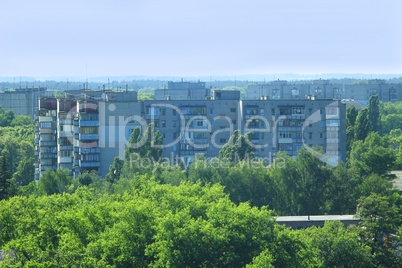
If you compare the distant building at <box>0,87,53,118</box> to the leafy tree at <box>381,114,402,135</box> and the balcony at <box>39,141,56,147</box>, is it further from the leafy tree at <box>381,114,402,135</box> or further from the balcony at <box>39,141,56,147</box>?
the balcony at <box>39,141,56,147</box>

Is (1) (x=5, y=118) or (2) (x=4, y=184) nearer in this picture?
(2) (x=4, y=184)

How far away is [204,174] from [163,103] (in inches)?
761

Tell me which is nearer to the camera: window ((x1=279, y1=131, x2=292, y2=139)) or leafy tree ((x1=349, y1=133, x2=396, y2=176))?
leafy tree ((x1=349, y1=133, x2=396, y2=176))

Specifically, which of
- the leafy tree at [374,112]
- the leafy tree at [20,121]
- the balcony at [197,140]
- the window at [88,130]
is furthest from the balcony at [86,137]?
the leafy tree at [20,121]

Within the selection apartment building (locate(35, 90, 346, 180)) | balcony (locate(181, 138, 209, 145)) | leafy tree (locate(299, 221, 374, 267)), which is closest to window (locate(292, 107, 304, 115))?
apartment building (locate(35, 90, 346, 180))

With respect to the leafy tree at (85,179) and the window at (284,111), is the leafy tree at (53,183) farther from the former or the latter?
the window at (284,111)

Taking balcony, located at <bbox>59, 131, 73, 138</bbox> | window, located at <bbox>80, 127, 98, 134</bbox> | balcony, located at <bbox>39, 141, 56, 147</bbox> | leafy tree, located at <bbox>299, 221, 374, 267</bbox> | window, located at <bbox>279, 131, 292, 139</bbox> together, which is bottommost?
leafy tree, located at <bbox>299, 221, 374, 267</bbox>

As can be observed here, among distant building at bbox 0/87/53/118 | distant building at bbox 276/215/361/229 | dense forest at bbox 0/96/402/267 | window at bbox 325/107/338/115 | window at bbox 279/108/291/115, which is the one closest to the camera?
dense forest at bbox 0/96/402/267

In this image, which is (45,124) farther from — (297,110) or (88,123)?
(297,110)

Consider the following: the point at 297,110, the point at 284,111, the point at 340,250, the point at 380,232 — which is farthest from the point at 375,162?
the point at 340,250

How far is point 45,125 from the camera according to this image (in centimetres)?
9012

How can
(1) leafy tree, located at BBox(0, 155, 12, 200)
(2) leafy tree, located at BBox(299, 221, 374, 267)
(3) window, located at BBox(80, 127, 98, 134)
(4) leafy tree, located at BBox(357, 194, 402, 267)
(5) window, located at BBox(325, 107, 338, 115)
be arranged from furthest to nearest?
(5) window, located at BBox(325, 107, 338, 115) < (3) window, located at BBox(80, 127, 98, 134) < (1) leafy tree, located at BBox(0, 155, 12, 200) < (4) leafy tree, located at BBox(357, 194, 402, 267) < (2) leafy tree, located at BBox(299, 221, 374, 267)

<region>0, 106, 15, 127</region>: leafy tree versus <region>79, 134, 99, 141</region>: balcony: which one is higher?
<region>79, 134, 99, 141</region>: balcony

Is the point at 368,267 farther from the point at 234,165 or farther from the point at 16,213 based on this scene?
the point at 234,165
